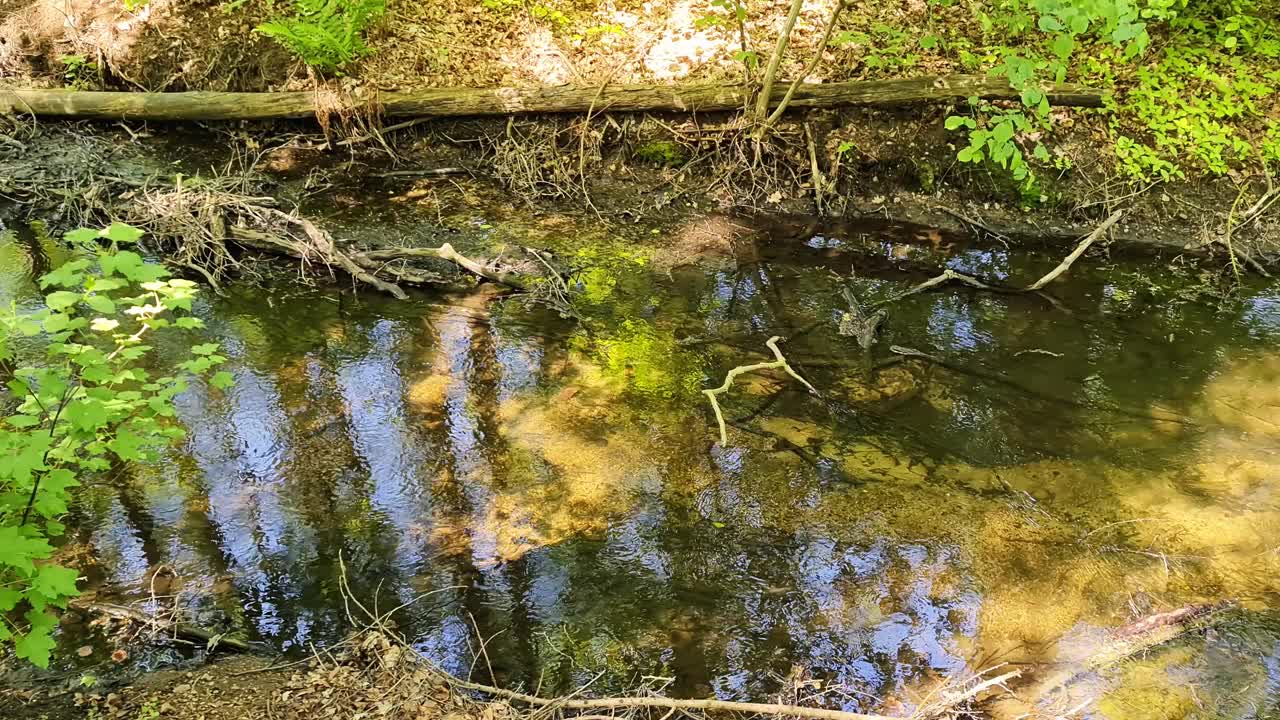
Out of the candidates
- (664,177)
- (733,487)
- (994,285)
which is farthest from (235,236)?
(994,285)

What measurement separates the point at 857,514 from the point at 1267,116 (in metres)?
7.60

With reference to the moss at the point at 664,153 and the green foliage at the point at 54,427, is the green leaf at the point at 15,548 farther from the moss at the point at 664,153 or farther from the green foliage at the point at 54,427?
the moss at the point at 664,153

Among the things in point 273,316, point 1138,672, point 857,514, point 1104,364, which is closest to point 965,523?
point 857,514

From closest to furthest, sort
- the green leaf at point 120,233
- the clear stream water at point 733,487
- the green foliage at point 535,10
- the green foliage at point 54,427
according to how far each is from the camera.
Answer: the green foliage at point 54,427 < the green leaf at point 120,233 < the clear stream water at point 733,487 < the green foliage at point 535,10

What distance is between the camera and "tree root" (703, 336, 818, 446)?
5.67m

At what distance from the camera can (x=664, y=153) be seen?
9305 mm

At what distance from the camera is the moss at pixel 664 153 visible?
9.29m

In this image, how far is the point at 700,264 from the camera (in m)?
7.99

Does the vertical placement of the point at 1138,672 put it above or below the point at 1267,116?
below

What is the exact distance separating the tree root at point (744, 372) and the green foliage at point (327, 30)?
5831 millimetres

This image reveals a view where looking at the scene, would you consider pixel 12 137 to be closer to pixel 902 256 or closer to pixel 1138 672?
pixel 902 256

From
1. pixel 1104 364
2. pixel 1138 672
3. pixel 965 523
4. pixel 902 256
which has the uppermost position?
pixel 902 256

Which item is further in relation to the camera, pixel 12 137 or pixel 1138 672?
pixel 12 137

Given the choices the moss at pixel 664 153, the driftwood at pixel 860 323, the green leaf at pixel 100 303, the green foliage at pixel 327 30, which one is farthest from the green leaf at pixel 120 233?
the moss at pixel 664 153
